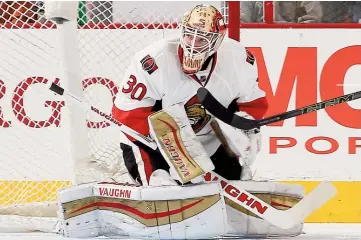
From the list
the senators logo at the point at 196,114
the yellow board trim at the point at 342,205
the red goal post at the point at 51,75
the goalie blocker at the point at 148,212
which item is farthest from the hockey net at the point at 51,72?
the yellow board trim at the point at 342,205

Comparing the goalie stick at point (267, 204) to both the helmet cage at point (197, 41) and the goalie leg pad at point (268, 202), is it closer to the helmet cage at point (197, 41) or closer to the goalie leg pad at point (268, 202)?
the goalie leg pad at point (268, 202)

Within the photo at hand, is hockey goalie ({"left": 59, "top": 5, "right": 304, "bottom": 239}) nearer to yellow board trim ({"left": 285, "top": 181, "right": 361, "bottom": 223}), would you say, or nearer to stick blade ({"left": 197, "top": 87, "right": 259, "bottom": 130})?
stick blade ({"left": 197, "top": 87, "right": 259, "bottom": 130})

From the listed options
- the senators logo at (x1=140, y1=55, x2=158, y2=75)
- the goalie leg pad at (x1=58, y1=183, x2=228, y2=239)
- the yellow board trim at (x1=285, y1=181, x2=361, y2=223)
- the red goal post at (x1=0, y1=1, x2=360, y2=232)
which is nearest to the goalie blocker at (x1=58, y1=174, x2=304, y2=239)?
the goalie leg pad at (x1=58, y1=183, x2=228, y2=239)

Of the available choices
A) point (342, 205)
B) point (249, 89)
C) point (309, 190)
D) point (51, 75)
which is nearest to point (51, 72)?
point (51, 75)

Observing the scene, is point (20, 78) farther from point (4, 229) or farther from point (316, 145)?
point (316, 145)

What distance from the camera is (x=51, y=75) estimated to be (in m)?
3.30

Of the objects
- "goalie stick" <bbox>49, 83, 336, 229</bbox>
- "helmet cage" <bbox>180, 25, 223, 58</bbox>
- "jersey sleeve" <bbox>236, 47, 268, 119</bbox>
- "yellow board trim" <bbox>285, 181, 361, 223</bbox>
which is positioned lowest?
"yellow board trim" <bbox>285, 181, 361, 223</bbox>

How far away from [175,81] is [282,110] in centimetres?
96

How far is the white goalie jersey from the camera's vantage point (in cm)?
250

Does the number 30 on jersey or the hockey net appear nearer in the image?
the number 30 on jersey

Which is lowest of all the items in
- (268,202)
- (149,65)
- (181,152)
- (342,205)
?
(342,205)

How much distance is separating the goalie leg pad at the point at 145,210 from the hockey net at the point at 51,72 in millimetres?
637

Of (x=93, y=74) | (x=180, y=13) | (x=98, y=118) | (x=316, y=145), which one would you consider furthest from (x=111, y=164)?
(x=316, y=145)

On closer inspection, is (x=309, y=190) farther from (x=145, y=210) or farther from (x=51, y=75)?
(x=51, y=75)
